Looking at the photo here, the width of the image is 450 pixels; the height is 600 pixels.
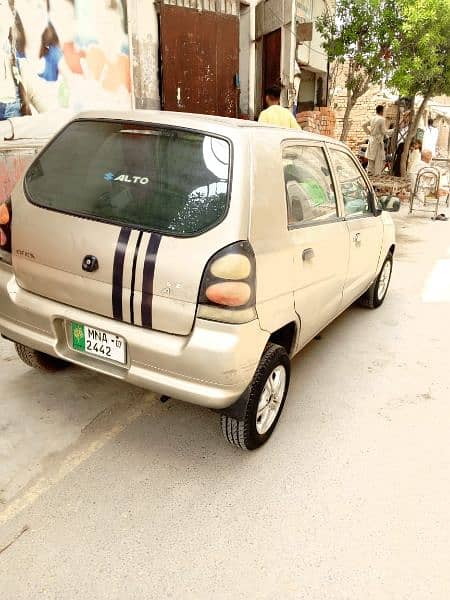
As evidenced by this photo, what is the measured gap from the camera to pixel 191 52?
25.8 feet

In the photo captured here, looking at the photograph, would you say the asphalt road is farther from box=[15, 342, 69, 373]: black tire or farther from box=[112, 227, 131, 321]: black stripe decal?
box=[112, 227, 131, 321]: black stripe decal

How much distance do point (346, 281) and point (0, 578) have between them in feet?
8.71

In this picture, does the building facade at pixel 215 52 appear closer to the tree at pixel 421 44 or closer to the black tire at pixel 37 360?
the tree at pixel 421 44

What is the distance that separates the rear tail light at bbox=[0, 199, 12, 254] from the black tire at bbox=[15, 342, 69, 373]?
0.70m

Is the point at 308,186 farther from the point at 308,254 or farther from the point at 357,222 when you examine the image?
the point at 357,222

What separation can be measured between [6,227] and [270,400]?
5.55 feet

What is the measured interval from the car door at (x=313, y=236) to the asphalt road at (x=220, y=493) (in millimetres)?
653

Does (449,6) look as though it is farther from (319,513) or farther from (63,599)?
(63,599)

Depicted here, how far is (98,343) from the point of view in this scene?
2453mm

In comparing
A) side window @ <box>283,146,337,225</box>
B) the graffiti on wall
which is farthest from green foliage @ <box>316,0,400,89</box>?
side window @ <box>283,146,337,225</box>

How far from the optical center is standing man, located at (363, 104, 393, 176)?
12500 millimetres

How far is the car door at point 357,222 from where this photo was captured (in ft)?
11.7

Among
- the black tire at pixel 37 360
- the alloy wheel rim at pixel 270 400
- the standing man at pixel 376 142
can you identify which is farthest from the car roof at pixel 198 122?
the standing man at pixel 376 142

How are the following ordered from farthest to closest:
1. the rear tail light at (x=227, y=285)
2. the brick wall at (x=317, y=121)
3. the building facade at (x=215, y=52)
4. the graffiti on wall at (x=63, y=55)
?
the brick wall at (x=317, y=121)
the building facade at (x=215, y=52)
the graffiti on wall at (x=63, y=55)
the rear tail light at (x=227, y=285)
